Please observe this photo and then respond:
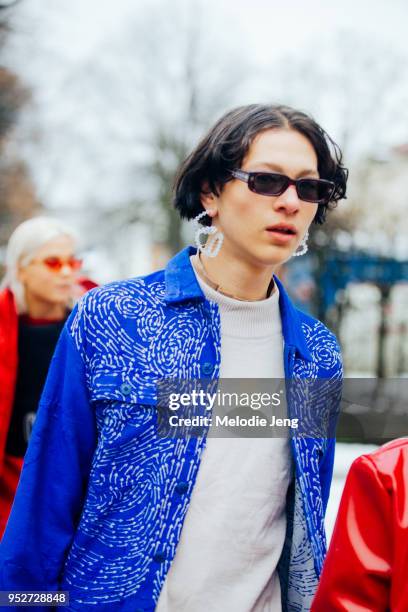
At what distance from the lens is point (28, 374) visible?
3148 mm

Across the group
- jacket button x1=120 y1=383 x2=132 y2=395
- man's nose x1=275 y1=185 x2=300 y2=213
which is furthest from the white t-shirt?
man's nose x1=275 y1=185 x2=300 y2=213

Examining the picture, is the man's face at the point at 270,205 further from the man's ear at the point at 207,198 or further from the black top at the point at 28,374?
the black top at the point at 28,374

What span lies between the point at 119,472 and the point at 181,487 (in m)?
0.16

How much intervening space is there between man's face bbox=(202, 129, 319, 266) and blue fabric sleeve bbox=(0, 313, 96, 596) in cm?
53

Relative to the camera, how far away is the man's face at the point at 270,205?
1.87 m

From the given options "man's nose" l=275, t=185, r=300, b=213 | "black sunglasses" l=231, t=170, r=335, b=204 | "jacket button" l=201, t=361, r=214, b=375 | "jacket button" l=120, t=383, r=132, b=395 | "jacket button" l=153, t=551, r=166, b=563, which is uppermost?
"black sunglasses" l=231, t=170, r=335, b=204

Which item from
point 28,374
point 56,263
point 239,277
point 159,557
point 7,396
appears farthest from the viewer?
point 56,263

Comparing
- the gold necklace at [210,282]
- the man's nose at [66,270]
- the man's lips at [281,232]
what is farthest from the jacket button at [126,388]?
the man's nose at [66,270]

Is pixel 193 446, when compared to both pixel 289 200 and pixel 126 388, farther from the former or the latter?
pixel 289 200

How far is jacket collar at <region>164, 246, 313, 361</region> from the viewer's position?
1.94 metres

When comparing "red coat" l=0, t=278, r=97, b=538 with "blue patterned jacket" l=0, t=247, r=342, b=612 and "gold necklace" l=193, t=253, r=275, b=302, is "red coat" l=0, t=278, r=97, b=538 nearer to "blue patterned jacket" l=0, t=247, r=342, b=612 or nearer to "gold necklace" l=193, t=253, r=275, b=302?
"blue patterned jacket" l=0, t=247, r=342, b=612

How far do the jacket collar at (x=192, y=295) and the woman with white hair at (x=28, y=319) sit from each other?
4.14 feet

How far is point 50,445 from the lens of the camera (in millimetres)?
1839

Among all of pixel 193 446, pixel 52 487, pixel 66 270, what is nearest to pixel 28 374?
pixel 66 270
